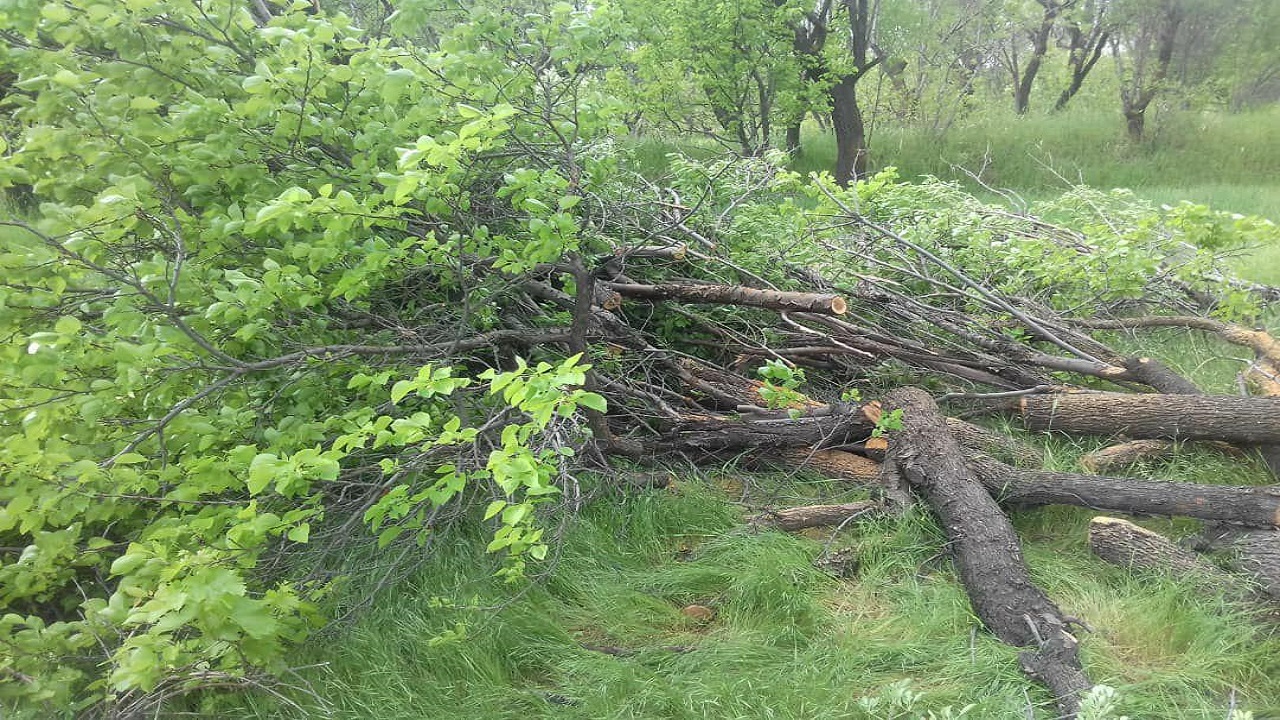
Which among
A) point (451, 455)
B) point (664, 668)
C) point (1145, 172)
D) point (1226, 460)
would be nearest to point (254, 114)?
point (451, 455)

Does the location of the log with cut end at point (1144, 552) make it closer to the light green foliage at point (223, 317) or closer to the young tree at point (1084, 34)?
the light green foliage at point (223, 317)

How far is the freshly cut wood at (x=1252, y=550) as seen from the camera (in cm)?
223

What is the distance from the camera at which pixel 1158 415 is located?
3098 millimetres

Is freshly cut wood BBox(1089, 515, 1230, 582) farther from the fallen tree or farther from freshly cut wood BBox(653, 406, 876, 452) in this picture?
freshly cut wood BBox(653, 406, 876, 452)

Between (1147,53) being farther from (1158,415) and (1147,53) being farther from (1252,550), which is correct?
(1252,550)

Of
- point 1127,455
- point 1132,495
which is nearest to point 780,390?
point 1132,495

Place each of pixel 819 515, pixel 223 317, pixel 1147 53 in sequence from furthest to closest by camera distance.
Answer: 1. pixel 1147 53
2. pixel 819 515
3. pixel 223 317

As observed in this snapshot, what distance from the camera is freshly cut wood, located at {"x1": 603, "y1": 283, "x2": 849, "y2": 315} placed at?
9.93 ft

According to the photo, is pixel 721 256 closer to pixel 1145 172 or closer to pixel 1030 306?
pixel 1030 306

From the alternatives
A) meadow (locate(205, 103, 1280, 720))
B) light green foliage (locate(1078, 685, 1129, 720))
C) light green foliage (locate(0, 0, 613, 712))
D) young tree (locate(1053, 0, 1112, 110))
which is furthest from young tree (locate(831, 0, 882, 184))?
light green foliage (locate(1078, 685, 1129, 720))

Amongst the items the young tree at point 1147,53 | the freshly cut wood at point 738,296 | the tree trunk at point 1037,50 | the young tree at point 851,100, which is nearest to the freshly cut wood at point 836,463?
the freshly cut wood at point 738,296

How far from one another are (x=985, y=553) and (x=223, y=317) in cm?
293

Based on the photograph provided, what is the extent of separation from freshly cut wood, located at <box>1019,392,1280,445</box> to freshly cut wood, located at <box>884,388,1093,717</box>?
0.73 meters

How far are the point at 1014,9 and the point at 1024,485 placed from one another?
613 inches
